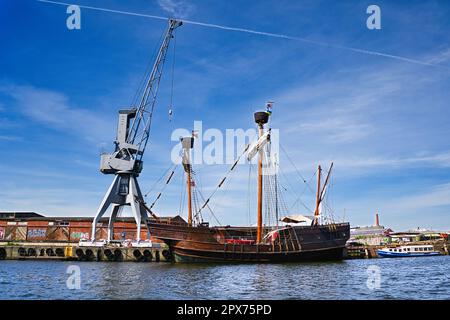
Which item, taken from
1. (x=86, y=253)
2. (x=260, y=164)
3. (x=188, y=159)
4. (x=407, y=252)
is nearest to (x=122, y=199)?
(x=86, y=253)

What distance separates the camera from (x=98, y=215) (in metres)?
63.7

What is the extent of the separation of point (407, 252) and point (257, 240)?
44503 mm

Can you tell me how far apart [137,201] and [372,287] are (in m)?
47.8

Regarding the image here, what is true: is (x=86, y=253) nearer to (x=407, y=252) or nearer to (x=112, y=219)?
(x=112, y=219)

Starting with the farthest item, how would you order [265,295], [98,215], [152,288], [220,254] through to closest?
1. [98,215]
2. [220,254]
3. [152,288]
4. [265,295]

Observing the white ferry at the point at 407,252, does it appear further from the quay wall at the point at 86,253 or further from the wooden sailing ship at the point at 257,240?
the quay wall at the point at 86,253

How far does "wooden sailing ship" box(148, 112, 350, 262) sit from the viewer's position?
50.2 metres

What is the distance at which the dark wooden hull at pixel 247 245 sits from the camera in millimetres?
50156

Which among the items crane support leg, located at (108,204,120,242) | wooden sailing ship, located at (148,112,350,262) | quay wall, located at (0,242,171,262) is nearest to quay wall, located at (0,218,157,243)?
crane support leg, located at (108,204,120,242)

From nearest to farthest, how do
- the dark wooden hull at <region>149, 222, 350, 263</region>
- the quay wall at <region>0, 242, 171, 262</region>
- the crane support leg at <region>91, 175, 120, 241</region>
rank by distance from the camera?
1. the dark wooden hull at <region>149, 222, 350, 263</region>
2. the quay wall at <region>0, 242, 171, 262</region>
3. the crane support leg at <region>91, 175, 120, 241</region>

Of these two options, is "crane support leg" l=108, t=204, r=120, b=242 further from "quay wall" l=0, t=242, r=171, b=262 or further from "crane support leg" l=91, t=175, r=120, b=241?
"quay wall" l=0, t=242, r=171, b=262

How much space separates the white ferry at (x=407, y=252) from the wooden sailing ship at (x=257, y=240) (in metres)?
25.9
